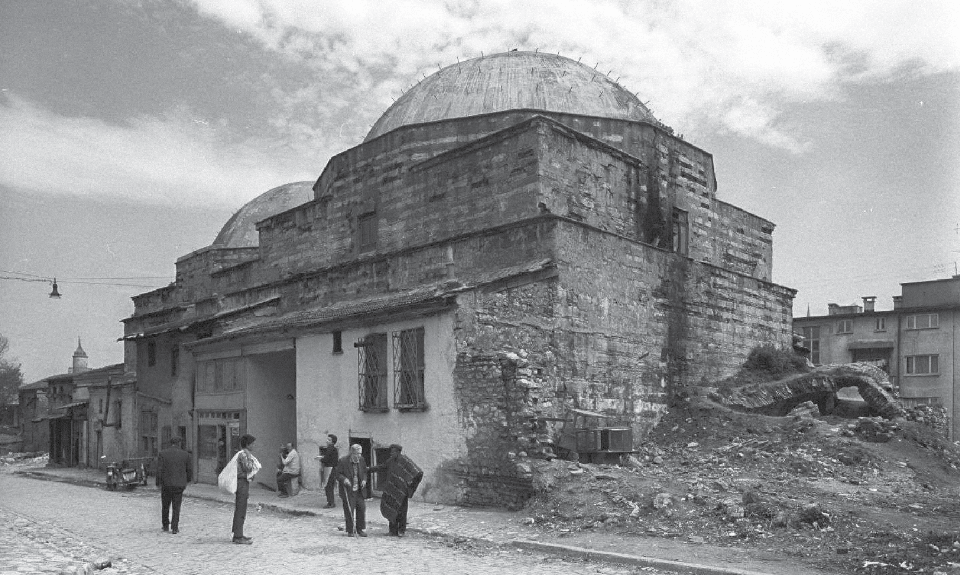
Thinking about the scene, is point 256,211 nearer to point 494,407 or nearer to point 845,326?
point 494,407

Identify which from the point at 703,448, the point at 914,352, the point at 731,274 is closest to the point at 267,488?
the point at 703,448

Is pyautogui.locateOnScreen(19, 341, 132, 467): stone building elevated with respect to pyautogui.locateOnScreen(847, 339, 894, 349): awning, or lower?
lower

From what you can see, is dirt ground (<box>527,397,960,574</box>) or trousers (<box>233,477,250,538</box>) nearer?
dirt ground (<box>527,397,960,574</box>)

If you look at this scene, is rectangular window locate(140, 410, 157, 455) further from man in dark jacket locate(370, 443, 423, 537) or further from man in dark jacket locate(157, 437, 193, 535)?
man in dark jacket locate(370, 443, 423, 537)

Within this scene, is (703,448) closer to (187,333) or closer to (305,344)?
(305,344)

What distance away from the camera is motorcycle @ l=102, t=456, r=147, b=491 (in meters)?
20.7

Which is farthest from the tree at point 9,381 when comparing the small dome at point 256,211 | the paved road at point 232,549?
the paved road at point 232,549

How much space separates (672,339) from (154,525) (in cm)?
1185

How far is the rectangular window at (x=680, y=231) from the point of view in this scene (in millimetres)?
21672

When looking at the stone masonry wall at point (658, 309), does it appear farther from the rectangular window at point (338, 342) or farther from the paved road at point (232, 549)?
the paved road at point (232, 549)

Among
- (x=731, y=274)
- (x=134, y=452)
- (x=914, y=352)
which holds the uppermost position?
(x=731, y=274)

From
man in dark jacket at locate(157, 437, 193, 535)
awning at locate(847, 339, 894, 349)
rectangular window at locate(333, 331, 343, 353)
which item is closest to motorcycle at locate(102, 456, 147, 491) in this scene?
rectangular window at locate(333, 331, 343, 353)

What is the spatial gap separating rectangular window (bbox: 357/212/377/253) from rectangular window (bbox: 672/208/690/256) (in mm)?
8195

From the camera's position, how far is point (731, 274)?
21.7 meters
